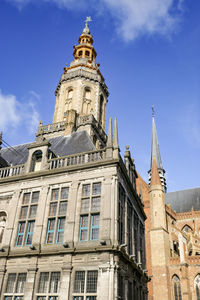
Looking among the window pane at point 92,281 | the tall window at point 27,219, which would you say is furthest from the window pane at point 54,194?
the window pane at point 92,281

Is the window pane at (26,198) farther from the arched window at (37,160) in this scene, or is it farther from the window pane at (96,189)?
the window pane at (96,189)

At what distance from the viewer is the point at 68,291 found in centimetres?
1469

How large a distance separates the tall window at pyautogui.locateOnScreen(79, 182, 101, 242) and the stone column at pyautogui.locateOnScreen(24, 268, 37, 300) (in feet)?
10.6

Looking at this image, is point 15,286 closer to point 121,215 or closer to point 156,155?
point 121,215

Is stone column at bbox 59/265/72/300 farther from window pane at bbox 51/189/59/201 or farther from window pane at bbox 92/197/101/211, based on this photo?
window pane at bbox 51/189/59/201

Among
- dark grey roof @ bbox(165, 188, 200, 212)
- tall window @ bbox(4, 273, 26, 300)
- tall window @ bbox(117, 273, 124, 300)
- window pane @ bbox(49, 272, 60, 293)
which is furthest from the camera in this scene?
dark grey roof @ bbox(165, 188, 200, 212)

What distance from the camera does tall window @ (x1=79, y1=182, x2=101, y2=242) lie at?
16.2 meters

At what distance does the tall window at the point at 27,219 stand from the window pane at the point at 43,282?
2265mm

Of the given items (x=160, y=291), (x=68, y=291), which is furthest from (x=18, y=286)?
(x=160, y=291)

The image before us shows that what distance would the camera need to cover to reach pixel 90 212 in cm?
1672

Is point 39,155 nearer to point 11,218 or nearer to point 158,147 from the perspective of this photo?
point 11,218

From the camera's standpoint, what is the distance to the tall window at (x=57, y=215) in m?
16.9

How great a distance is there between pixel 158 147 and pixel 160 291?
45248mm

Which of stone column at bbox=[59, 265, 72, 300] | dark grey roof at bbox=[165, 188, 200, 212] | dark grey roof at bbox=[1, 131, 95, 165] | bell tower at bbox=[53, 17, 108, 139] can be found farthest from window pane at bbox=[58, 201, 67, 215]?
dark grey roof at bbox=[165, 188, 200, 212]
